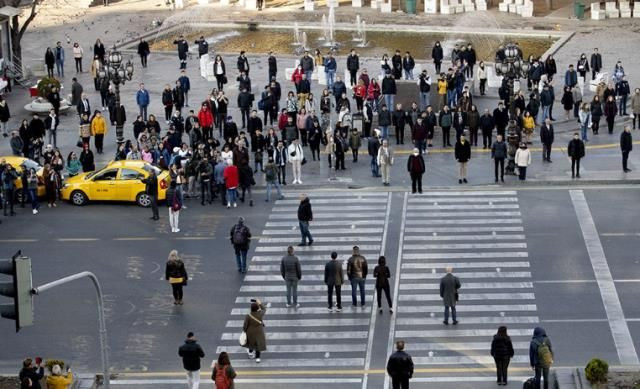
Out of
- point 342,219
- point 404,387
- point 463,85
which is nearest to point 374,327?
point 404,387

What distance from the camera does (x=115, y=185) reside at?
4653 centimetres

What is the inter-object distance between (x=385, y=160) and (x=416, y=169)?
1.22m

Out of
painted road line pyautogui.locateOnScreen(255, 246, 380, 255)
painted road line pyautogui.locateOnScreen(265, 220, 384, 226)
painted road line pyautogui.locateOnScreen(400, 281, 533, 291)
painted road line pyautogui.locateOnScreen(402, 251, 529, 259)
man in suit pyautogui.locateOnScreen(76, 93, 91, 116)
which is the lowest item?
painted road line pyautogui.locateOnScreen(400, 281, 533, 291)

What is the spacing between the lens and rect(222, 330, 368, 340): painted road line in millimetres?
35719

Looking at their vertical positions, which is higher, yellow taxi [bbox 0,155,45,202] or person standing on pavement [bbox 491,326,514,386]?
yellow taxi [bbox 0,155,45,202]

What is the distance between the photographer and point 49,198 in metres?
46.5

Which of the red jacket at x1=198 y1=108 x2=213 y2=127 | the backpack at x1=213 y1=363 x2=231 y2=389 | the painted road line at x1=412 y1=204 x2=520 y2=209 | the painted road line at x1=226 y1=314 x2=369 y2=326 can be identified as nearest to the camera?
the backpack at x1=213 y1=363 x2=231 y2=389

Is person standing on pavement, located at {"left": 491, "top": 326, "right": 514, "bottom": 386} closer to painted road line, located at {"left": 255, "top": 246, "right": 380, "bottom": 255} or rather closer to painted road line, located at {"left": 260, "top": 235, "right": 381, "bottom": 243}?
painted road line, located at {"left": 255, "top": 246, "right": 380, "bottom": 255}

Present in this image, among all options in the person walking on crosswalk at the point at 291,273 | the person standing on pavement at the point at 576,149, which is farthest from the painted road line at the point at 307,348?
the person standing on pavement at the point at 576,149

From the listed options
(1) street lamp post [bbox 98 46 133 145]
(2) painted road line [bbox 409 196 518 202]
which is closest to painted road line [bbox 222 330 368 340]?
(2) painted road line [bbox 409 196 518 202]

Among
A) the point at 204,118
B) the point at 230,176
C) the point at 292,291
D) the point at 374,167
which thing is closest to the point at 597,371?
the point at 292,291

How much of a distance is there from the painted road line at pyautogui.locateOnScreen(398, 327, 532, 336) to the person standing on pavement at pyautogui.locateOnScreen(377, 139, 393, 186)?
469 inches

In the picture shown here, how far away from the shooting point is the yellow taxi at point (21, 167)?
1832 inches

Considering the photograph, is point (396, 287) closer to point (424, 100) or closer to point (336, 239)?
point (336, 239)
